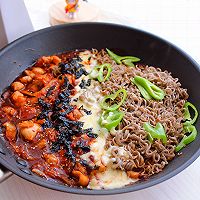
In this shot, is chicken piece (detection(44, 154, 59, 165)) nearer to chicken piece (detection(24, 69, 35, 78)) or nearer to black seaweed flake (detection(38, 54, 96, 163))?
black seaweed flake (detection(38, 54, 96, 163))

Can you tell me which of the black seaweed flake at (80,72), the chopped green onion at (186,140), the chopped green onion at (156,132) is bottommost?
the chopped green onion at (186,140)

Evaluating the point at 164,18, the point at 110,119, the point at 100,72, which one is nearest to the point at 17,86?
the point at 100,72

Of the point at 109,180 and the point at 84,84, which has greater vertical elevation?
the point at 84,84

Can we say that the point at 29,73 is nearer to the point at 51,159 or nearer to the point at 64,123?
the point at 64,123

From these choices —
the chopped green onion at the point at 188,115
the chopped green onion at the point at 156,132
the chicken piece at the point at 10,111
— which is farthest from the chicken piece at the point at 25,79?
the chopped green onion at the point at 188,115

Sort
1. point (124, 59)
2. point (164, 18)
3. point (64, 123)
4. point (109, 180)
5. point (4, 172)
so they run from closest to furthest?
point (4, 172), point (109, 180), point (64, 123), point (124, 59), point (164, 18)

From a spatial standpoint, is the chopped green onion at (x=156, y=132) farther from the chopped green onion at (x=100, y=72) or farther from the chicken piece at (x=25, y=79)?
the chicken piece at (x=25, y=79)
